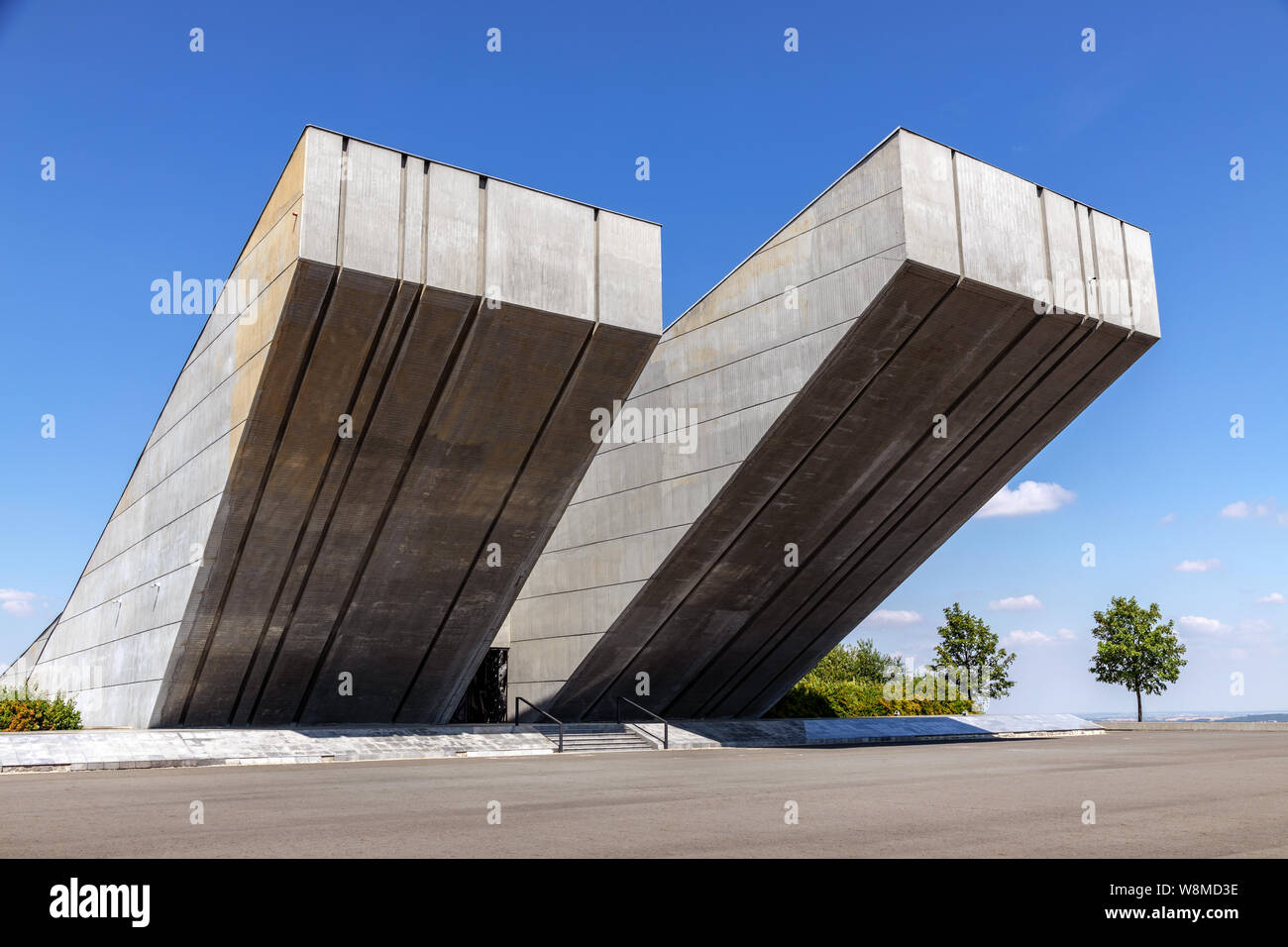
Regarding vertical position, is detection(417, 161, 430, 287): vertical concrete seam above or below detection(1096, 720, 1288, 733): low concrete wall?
above

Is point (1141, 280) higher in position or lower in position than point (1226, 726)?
higher

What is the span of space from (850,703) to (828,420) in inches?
635

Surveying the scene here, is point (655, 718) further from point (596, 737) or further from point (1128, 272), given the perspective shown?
point (1128, 272)

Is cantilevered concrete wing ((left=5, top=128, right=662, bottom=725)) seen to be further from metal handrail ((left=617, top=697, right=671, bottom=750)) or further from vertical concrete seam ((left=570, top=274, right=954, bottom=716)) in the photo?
metal handrail ((left=617, top=697, right=671, bottom=750))

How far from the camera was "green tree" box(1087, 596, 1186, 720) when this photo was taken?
41656mm

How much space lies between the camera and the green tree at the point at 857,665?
6056cm

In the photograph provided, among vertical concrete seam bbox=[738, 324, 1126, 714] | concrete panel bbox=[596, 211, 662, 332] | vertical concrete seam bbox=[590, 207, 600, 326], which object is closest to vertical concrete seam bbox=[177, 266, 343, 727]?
vertical concrete seam bbox=[590, 207, 600, 326]

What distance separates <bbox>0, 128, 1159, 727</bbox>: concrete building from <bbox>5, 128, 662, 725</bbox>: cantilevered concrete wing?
6cm

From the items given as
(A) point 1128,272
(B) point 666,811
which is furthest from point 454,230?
(A) point 1128,272

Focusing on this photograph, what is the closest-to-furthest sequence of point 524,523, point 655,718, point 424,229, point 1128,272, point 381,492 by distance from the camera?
1. point 424,229
2. point 381,492
3. point 524,523
4. point 1128,272
5. point 655,718

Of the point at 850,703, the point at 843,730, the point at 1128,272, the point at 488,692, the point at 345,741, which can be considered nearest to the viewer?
the point at 345,741

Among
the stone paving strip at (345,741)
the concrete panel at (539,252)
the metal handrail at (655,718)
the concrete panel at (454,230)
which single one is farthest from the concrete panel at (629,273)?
the metal handrail at (655,718)

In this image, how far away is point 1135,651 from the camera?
137 feet
